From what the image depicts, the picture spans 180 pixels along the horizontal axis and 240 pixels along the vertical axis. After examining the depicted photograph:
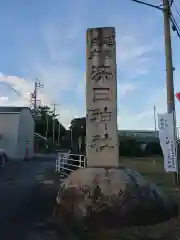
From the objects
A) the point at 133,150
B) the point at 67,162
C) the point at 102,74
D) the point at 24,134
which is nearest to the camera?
the point at 102,74

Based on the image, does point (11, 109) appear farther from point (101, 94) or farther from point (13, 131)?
point (101, 94)

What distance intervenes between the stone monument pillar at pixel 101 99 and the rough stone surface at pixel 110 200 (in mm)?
911

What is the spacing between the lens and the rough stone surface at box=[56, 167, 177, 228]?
7.41m

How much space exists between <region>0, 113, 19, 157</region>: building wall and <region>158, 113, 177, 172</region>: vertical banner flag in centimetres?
2583

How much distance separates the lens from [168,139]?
1253cm

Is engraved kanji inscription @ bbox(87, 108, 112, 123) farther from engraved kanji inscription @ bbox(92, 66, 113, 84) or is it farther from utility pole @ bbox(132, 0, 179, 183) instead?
utility pole @ bbox(132, 0, 179, 183)

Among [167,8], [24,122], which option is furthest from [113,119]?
[24,122]

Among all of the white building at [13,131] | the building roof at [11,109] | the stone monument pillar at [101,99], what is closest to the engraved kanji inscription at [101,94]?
the stone monument pillar at [101,99]

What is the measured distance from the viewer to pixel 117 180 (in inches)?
319

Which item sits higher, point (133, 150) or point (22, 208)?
point (133, 150)

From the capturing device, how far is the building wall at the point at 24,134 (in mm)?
38094

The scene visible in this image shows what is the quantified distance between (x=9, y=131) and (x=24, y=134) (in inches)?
150

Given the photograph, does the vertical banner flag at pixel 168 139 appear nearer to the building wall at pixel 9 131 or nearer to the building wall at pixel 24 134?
the building wall at pixel 9 131

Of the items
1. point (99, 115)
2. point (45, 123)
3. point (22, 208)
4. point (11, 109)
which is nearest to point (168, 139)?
point (99, 115)
